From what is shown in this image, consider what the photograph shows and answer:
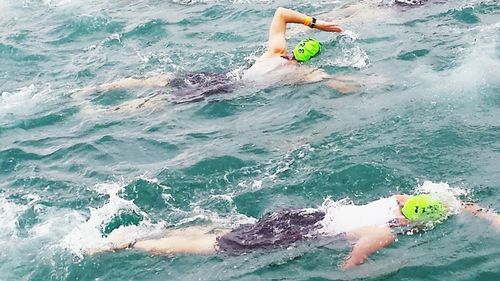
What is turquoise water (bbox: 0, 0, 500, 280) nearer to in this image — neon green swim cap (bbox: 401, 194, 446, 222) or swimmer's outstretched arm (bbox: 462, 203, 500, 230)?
swimmer's outstretched arm (bbox: 462, 203, 500, 230)

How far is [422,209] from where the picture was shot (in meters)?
8.06

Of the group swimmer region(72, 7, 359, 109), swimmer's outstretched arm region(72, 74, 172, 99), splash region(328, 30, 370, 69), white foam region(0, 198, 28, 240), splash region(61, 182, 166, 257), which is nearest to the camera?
splash region(61, 182, 166, 257)

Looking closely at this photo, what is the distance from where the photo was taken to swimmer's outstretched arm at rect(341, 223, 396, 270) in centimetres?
779

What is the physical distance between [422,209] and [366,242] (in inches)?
31.9

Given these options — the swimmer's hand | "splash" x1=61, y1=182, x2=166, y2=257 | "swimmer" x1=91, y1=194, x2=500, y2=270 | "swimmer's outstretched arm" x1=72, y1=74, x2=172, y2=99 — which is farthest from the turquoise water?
the swimmer's hand

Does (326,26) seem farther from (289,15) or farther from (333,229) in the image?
(333,229)

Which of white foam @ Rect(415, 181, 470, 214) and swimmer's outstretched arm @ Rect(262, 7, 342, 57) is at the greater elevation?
swimmer's outstretched arm @ Rect(262, 7, 342, 57)

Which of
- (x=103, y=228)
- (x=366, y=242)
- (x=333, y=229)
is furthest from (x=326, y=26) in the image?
(x=103, y=228)

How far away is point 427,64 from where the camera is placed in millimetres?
12797

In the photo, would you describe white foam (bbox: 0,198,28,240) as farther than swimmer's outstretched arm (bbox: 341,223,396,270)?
Yes

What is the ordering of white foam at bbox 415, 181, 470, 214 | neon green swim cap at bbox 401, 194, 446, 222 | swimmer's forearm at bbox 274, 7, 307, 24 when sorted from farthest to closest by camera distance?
1. swimmer's forearm at bbox 274, 7, 307, 24
2. white foam at bbox 415, 181, 470, 214
3. neon green swim cap at bbox 401, 194, 446, 222

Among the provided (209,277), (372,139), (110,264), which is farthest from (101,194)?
(372,139)

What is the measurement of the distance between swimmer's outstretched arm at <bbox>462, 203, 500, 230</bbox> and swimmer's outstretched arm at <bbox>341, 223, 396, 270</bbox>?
3.61 ft

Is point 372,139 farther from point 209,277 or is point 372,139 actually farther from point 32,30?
point 32,30
